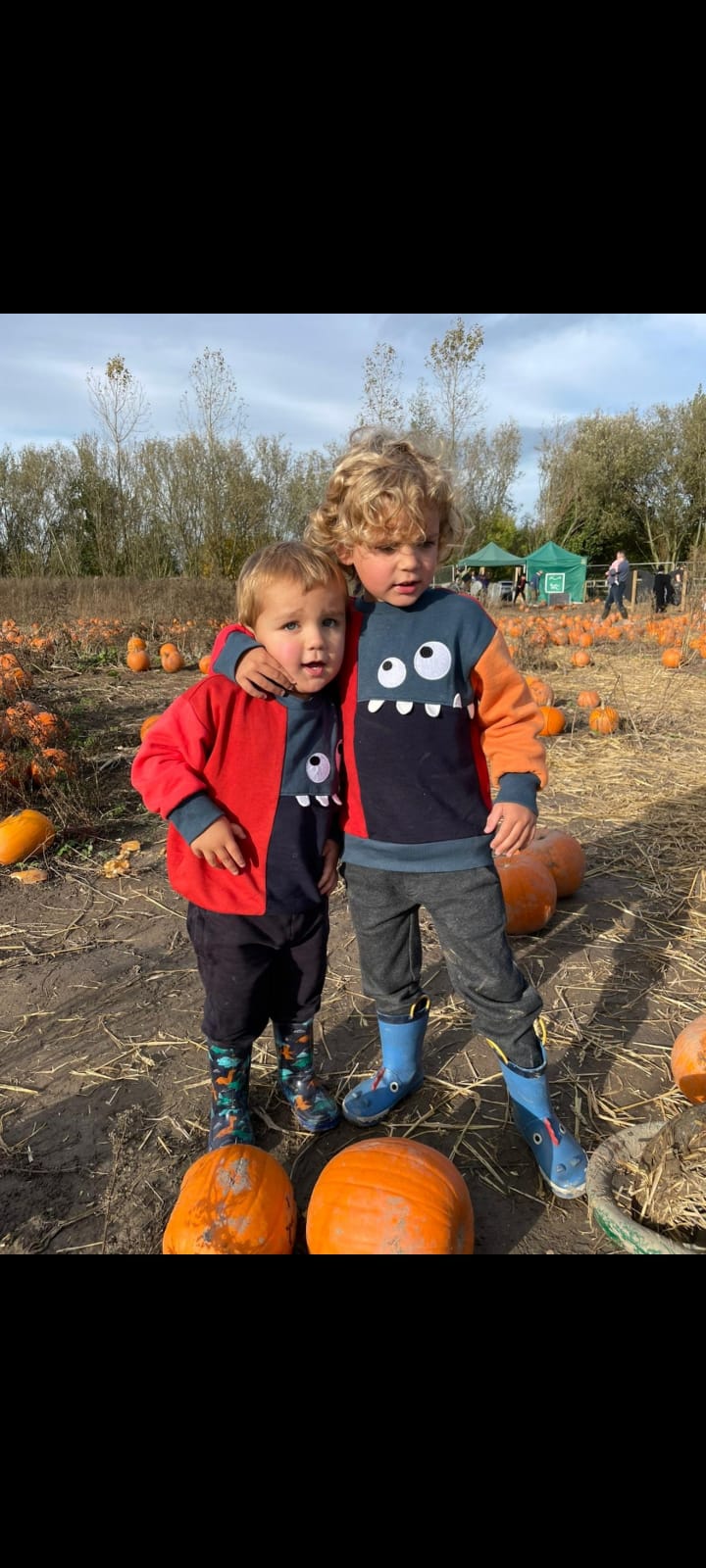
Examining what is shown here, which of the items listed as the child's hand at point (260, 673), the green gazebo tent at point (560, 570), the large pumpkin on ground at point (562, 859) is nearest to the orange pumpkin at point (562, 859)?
the large pumpkin on ground at point (562, 859)

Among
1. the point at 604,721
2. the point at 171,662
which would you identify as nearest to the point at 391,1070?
the point at 604,721

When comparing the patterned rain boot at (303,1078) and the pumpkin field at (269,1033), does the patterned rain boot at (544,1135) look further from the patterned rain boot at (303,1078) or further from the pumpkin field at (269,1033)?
the patterned rain boot at (303,1078)

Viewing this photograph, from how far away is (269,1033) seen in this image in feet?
9.61

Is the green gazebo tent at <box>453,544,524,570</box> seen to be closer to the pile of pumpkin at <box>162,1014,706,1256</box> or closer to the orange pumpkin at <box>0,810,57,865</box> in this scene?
the orange pumpkin at <box>0,810,57,865</box>

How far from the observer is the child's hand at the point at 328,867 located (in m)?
2.11

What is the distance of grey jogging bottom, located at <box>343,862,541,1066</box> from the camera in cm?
198

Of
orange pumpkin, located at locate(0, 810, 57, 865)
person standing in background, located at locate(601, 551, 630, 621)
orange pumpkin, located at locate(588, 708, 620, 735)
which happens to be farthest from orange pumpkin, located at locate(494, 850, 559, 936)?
person standing in background, located at locate(601, 551, 630, 621)

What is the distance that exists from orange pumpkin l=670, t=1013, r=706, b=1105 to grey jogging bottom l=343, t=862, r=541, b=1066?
58cm

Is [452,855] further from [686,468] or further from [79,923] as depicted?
[686,468]

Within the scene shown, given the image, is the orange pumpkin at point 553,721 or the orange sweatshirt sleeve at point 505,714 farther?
the orange pumpkin at point 553,721

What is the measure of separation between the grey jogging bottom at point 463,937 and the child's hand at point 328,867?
0.14ft

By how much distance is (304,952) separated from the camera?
216cm

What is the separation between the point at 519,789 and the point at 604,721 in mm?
5256
